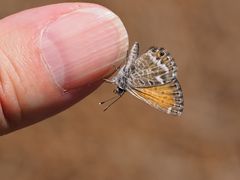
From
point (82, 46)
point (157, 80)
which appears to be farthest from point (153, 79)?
point (82, 46)

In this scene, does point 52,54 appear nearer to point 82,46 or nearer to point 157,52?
point 82,46

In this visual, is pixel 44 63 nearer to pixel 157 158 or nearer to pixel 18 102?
pixel 18 102

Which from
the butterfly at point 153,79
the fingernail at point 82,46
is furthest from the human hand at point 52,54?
the butterfly at point 153,79

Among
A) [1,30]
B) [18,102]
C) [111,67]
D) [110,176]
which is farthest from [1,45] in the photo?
[110,176]

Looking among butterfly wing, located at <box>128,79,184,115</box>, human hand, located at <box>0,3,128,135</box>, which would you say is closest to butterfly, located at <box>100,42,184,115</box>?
butterfly wing, located at <box>128,79,184,115</box>

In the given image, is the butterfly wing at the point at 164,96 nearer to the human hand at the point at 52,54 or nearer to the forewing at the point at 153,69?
the forewing at the point at 153,69
